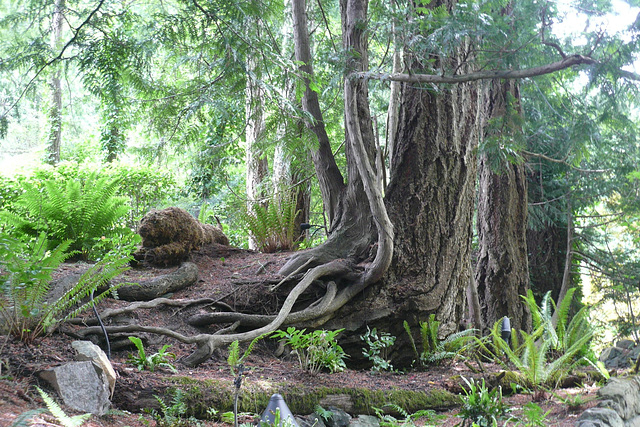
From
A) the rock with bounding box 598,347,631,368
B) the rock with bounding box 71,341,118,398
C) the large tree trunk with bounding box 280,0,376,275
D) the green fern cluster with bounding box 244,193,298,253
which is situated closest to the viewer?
the rock with bounding box 71,341,118,398

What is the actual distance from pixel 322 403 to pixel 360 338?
1283 mm

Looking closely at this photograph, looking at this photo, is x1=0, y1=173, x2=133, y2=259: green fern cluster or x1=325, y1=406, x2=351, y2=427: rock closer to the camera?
x1=325, y1=406, x2=351, y2=427: rock

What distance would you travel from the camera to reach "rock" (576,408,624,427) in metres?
3.03

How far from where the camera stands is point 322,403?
328cm

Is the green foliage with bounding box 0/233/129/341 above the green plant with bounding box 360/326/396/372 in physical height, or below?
above

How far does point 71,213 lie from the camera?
195 inches

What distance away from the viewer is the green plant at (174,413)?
2.50 m

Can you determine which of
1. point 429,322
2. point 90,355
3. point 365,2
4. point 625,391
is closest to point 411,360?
point 429,322

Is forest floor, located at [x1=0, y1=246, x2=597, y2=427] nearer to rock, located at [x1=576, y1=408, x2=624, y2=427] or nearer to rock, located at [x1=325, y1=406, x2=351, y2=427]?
rock, located at [x1=576, y1=408, x2=624, y2=427]

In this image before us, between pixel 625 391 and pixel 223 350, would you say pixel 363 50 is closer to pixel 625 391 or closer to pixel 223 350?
pixel 223 350

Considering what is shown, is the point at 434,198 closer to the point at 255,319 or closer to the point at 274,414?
the point at 255,319

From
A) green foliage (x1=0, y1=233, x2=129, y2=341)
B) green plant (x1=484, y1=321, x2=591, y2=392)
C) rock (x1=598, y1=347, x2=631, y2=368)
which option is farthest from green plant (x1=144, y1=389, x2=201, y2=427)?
rock (x1=598, y1=347, x2=631, y2=368)

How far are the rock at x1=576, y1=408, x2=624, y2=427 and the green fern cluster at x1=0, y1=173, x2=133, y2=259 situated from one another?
4410 millimetres

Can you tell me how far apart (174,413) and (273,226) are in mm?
3980
